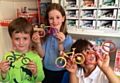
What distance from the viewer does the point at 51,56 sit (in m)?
0.95

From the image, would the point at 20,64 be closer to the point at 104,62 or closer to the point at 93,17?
the point at 104,62

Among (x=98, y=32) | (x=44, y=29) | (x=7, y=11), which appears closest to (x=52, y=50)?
(x=44, y=29)

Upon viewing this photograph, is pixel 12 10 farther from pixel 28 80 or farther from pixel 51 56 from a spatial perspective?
pixel 28 80

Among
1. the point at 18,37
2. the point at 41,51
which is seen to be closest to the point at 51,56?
the point at 41,51

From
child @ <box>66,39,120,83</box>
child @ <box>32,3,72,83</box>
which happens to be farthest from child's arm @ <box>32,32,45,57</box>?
child @ <box>66,39,120,83</box>

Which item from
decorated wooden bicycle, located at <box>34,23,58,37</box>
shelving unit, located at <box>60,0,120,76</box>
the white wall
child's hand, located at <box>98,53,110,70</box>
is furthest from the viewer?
the white wall

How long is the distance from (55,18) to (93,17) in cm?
34

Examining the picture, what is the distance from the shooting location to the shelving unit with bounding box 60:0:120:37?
1041 mm

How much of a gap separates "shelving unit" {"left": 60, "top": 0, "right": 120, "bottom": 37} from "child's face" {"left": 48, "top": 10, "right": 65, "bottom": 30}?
0.26 m

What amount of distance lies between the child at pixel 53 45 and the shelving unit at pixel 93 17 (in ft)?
0.67

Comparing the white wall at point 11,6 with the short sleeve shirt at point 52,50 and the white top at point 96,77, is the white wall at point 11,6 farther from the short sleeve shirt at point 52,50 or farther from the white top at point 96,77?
the white top at point 96,77

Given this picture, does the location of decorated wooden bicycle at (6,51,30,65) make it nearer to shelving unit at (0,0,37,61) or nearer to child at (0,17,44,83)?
child at (0,17,44,83)

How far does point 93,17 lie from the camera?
110cm

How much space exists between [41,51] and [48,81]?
21cm
